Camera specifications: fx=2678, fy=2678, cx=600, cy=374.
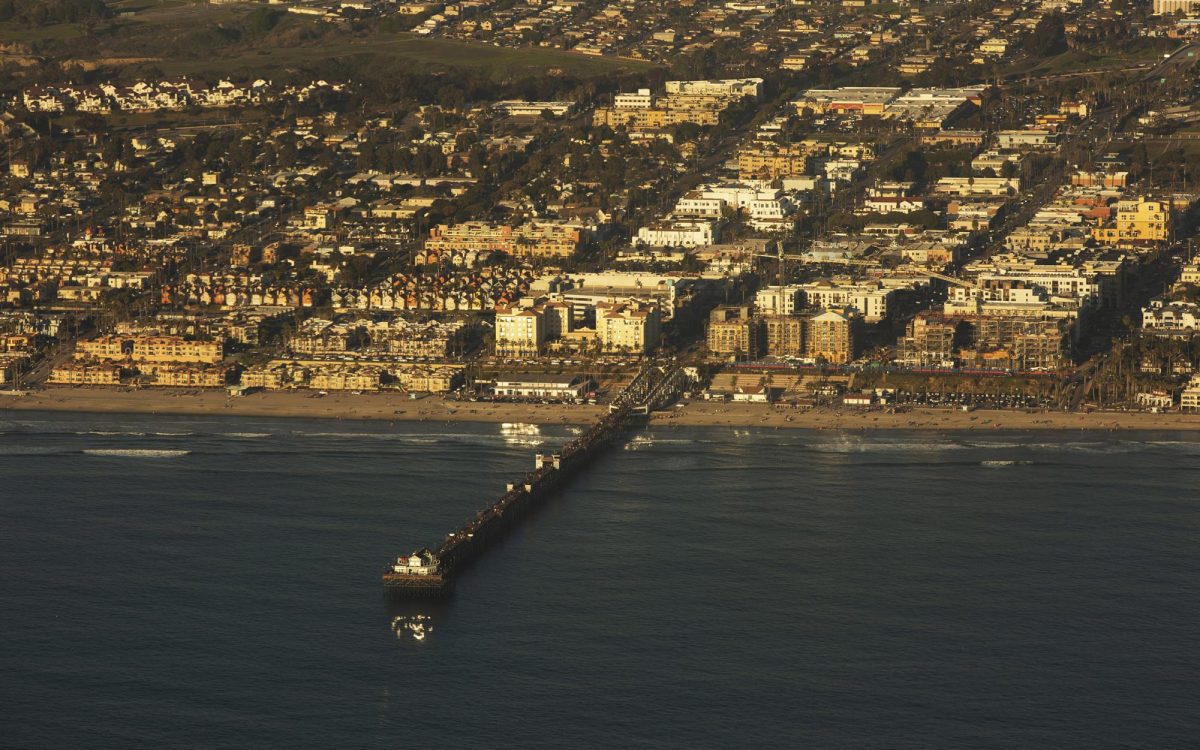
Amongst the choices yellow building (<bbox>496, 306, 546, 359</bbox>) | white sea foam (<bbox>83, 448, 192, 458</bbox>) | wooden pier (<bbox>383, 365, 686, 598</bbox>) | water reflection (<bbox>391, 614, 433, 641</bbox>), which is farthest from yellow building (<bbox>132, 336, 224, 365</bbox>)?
water reflection (<bbox>391, 614, 433, 641</bbox>)

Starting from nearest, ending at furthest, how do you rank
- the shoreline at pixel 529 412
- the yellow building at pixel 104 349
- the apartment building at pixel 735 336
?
the shoreline at pixel 529 412
the apartment building at pixel 735 336
the yellow building at pixel 104 349

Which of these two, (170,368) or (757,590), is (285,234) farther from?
(757,590)

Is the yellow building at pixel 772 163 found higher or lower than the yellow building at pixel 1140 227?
higher

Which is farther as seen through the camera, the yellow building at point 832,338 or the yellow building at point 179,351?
the yellow building at point 179,351

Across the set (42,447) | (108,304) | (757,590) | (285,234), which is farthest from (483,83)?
(757,590)

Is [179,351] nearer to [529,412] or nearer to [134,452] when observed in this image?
[134,452]

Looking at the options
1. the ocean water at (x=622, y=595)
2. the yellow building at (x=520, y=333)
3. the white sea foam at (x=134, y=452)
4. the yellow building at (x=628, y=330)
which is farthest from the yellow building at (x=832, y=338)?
the white sea foam at (x=134, y=452)

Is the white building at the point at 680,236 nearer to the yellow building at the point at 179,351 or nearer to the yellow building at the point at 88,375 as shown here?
the yellow building at the point at 179,351

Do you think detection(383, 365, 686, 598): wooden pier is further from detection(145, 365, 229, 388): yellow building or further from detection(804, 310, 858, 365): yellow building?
detection(145, 365, 229, 388): yellow building
